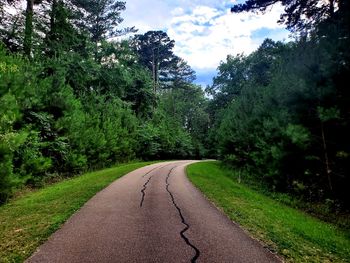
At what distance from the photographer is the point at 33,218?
30.9 feet

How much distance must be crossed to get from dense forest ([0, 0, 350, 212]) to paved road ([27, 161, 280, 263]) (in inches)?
200

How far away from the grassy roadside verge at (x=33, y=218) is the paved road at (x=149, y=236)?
0.34 meters

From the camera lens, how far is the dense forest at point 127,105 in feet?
40.6

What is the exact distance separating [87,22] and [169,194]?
35323 millimetres

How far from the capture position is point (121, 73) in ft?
129

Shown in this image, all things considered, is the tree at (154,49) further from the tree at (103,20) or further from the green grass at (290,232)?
the green grass at (290,232)

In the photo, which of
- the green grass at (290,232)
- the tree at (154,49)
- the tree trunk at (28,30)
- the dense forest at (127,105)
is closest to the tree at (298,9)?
the dense forest at (127,105)

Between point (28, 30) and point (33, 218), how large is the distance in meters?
17.5

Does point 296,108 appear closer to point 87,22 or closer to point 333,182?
point 333,182

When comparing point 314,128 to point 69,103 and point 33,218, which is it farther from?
point 69,103

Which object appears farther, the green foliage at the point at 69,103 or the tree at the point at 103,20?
the tree at the point at 103,20

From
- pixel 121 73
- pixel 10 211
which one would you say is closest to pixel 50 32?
pixel 121 73

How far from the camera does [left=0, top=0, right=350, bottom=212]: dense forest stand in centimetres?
1238

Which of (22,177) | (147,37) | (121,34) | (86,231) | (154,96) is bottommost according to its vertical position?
(86,231)
